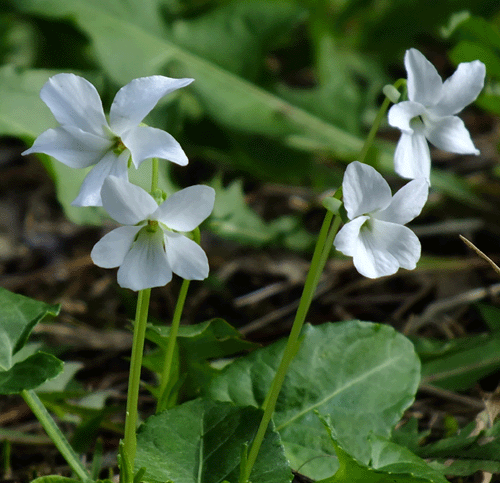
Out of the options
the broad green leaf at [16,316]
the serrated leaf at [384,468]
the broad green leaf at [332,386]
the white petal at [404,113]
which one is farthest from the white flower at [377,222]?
the broad green leaf at [16,316]

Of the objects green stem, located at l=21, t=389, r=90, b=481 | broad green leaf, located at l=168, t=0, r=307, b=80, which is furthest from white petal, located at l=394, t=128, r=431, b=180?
broad green leaf, located at l=168, t=0, r=307, b=80

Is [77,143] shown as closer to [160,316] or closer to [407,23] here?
[160,316]

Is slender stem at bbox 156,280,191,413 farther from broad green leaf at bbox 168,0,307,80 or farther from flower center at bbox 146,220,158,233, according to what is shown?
broad green leaf at bbox 168,0,307,80

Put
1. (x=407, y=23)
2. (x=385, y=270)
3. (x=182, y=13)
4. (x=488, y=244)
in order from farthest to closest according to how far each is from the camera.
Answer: (x=407, y=23)
(x=182, y=13)
(x=488, y=244)
(x=385, y=270)

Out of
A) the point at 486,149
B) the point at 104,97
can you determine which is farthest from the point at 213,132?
the point at 486,149

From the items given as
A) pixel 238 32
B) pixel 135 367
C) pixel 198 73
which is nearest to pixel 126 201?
pixel 135 367

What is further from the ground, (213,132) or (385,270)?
(385,270)
